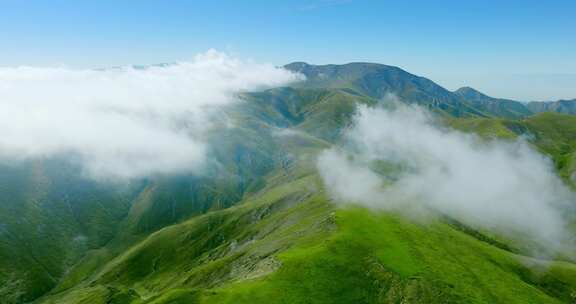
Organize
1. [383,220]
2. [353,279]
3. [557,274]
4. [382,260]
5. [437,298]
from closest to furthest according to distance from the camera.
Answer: [437,298], [353,279], [382,260], [557,274], [383,220]

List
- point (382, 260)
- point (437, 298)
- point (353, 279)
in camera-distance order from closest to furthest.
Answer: point (437, 298)
point (353, 279)
point (382, 260)

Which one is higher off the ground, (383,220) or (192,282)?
(383,220)

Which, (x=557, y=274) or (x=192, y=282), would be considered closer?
(x=557, y=274)

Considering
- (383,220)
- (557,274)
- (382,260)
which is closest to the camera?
(382,260)

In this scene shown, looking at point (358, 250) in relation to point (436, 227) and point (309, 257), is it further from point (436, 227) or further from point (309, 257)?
point (436, 227)

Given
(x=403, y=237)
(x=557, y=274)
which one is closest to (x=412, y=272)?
(x=403, y=237)

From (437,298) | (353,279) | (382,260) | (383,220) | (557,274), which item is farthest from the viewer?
(383,220)

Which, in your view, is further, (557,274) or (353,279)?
(557,274)

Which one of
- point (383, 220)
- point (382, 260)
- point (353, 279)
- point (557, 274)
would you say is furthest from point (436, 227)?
A: point (353, 279)

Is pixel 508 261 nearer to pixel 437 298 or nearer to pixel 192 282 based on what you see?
pixel 437 298
